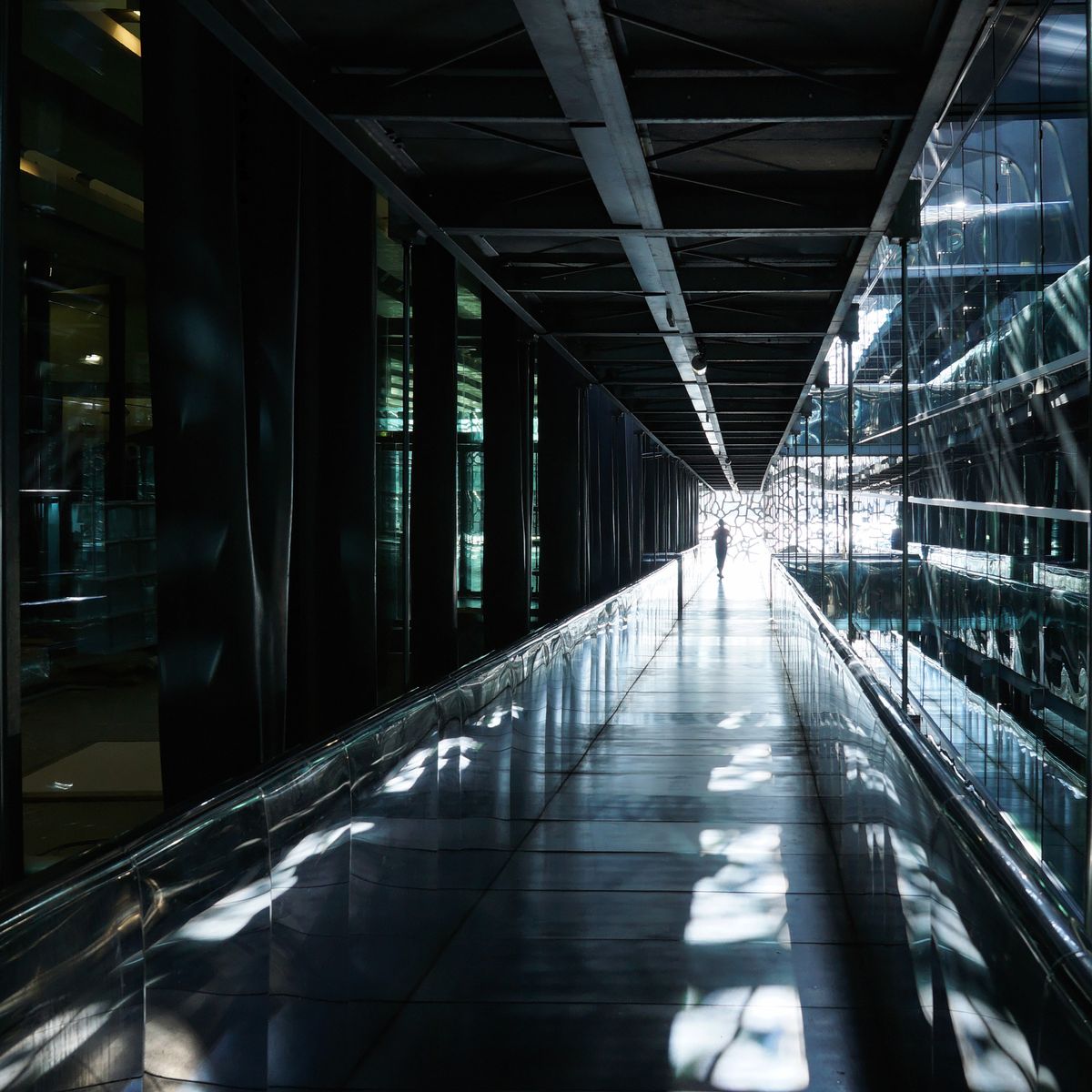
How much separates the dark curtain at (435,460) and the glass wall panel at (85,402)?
7.05 m

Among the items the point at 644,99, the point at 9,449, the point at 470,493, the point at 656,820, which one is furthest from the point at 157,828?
the point at 470,493

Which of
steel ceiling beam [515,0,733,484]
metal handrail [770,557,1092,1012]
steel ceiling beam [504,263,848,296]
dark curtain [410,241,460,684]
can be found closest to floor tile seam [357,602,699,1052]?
dark curtain [410,241,460,684]

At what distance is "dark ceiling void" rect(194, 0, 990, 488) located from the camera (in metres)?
5.64

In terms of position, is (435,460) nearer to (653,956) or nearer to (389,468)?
(653,956)

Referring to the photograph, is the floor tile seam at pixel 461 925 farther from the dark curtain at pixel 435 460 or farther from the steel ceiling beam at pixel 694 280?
the steel ceiling beam at pixel 694 280

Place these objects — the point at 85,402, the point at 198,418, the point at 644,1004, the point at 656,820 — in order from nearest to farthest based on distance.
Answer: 1. the point at 644,1004
2. the point at 198,418
3. the point at 656,820
4. the point at 85,402

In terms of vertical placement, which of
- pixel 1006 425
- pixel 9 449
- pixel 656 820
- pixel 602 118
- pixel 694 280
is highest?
pixel 694 280

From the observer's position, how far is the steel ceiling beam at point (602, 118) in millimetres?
4871

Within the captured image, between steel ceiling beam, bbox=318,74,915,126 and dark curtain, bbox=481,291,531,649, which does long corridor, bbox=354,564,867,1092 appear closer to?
dark curtain, bbox=481,291,531,649

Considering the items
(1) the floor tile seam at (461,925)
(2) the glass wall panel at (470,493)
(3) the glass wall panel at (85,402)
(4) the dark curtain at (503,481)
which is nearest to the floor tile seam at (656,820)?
(1) the floor tile seam at (461,925)

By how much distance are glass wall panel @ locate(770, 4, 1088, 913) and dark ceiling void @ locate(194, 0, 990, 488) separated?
1.39m

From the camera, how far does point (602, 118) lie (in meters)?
6.16

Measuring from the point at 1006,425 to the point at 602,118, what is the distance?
6.83 meters

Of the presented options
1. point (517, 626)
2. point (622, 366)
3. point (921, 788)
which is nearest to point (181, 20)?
point (921, 788)
